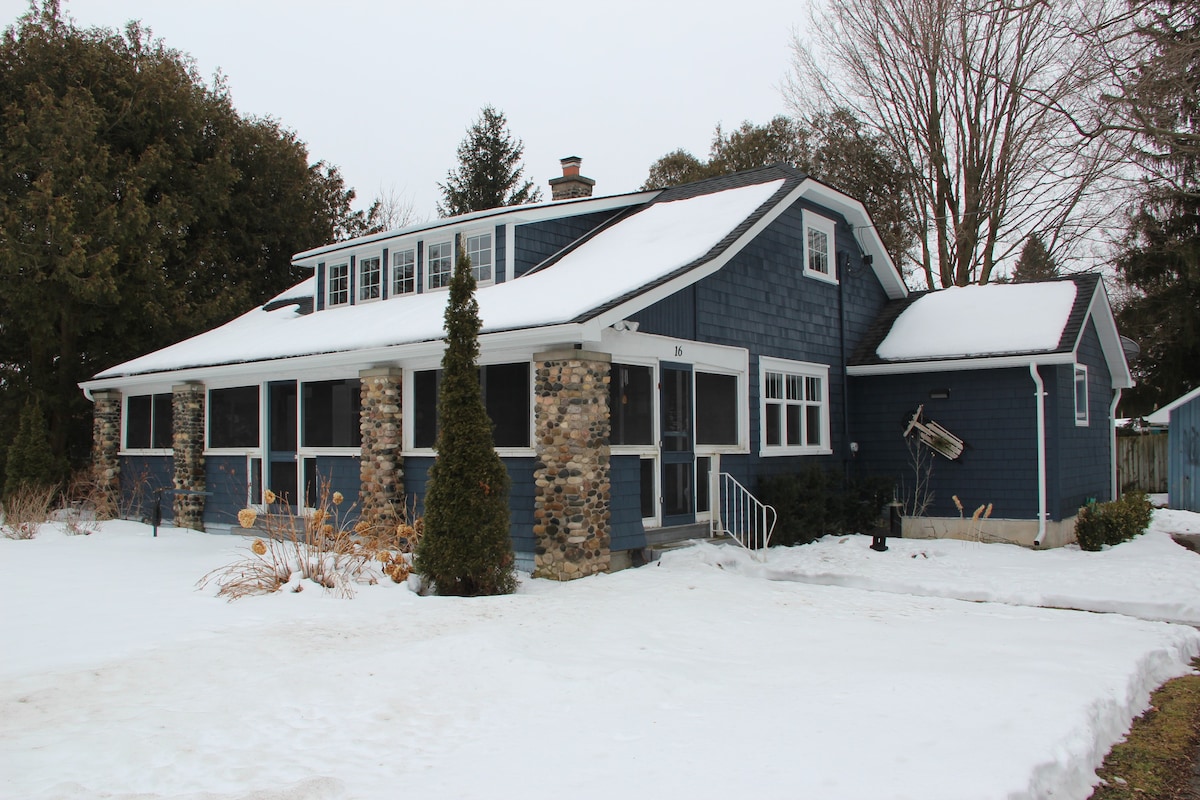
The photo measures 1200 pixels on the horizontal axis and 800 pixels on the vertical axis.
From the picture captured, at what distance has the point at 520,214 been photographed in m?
13.7

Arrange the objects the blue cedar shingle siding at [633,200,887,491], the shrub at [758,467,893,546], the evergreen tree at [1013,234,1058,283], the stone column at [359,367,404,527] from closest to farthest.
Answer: the stone column at [359,367,404,527] → the blue cedar shingle siding at [633,200,887,491] → the shrub at [758,467,893,546] → the evergreen tree at [1013,234,1058,283]

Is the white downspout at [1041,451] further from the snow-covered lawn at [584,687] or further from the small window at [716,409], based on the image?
the small window at [716,409]

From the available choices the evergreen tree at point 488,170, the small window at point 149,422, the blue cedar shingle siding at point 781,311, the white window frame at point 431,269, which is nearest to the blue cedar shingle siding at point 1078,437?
the blue cedar shingle siding at point 781,311

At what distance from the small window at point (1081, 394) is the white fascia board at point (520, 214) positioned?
7760 mm

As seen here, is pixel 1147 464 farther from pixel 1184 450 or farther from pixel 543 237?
pixel 543 237

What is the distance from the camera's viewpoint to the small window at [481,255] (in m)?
14.1

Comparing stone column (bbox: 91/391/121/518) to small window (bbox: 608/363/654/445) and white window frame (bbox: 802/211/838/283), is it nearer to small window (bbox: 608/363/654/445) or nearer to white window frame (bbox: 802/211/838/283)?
small window (bbox: 608/363/654/445)

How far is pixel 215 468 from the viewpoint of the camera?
50.5 ft

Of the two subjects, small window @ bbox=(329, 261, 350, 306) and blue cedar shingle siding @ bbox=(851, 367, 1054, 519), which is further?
small window @ bbox=(329, 261, 350, 306)

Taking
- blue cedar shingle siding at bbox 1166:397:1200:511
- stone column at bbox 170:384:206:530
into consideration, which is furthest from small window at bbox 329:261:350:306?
blue cedar shingle siding at bbox 1166:397:1200:511

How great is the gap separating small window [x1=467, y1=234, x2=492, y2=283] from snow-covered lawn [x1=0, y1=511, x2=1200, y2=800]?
6.15 meters

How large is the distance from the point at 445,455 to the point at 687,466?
3796 millimetres

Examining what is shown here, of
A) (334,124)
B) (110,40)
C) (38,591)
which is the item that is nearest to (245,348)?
(38,591)

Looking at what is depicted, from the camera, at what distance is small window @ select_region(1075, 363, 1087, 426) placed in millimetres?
14516
